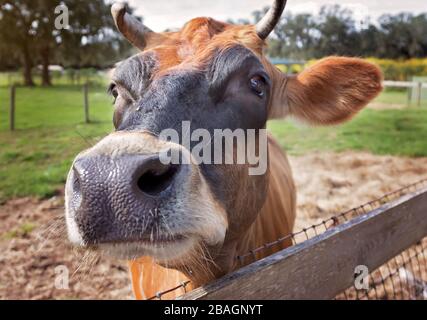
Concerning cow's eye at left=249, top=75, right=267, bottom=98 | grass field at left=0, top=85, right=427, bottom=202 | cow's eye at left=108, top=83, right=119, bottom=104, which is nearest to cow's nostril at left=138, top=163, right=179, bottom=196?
cow's eye at left=249, top=75, right=267, bottom=98

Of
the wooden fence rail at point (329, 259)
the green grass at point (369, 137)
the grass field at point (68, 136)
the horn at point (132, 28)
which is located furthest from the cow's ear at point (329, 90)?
the green grass at point (369, 137)

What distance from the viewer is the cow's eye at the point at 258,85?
2.13 m

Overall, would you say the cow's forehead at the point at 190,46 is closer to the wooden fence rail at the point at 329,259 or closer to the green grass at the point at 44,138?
the green grass at the point at 44,138

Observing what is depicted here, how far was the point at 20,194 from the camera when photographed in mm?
6480

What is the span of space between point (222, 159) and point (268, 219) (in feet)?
4.71

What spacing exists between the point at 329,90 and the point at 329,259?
4.06 feet

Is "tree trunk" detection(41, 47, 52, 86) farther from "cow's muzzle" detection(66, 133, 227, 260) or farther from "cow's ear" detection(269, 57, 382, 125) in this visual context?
"cow's muzzle" detection(66, 133, 227, 260)

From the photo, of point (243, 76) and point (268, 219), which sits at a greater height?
point (243, 76)

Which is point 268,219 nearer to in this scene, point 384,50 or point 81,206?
point 81,206

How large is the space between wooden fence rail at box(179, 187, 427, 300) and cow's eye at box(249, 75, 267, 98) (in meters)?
0.80

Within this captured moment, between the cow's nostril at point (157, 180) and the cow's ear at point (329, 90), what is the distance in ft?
4.42

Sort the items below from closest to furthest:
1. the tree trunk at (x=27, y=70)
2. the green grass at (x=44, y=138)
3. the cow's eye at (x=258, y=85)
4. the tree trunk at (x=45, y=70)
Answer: the cow's eye at (x=258, y=85) → the green grass at (x=44, y=138) → the tree trunk at (x=27, y=70) → the tree trunk at (x=45, y=70)

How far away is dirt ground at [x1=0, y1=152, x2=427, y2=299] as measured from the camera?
3963 millimetres
